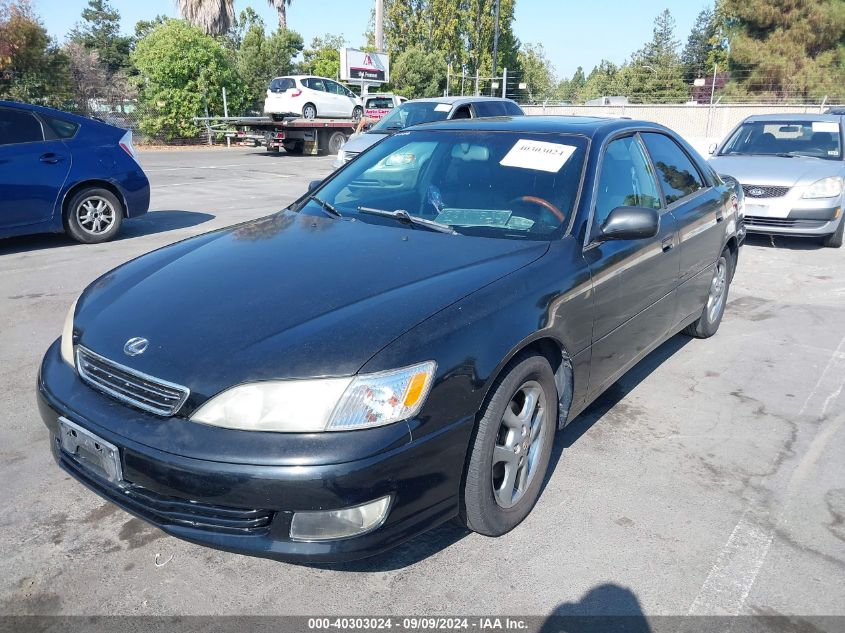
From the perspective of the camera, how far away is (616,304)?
11.4 feet

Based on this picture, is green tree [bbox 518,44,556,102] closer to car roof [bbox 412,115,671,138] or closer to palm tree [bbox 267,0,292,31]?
palm tree [bbox 267,0,292,31]

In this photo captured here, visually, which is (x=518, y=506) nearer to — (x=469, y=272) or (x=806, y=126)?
(x=469, y=272)

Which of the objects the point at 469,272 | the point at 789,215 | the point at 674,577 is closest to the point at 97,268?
the point at 469,272

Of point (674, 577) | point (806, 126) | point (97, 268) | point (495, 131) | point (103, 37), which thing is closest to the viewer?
point (674, 577)

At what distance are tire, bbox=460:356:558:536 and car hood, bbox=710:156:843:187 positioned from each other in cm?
668

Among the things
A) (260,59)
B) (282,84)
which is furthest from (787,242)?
(260,59)

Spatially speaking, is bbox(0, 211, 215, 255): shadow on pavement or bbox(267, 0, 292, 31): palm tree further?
bbox(267, 0, 292, 31): palm tree

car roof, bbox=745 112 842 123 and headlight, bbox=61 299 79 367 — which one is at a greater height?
car roof, bbox=745 112 842 123

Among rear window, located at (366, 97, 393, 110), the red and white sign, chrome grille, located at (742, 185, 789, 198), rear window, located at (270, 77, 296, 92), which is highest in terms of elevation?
the red and white sign

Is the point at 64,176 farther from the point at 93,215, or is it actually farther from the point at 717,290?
the point at 717,290

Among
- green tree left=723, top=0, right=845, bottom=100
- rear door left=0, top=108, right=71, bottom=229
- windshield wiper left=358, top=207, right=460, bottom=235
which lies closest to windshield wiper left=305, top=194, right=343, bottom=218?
windshield wiper left=358, top=207, right=460, bottom=235

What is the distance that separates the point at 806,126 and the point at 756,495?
798 cm

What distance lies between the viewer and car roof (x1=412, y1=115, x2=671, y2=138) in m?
3.77

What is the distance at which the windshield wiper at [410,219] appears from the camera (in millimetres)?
3375
